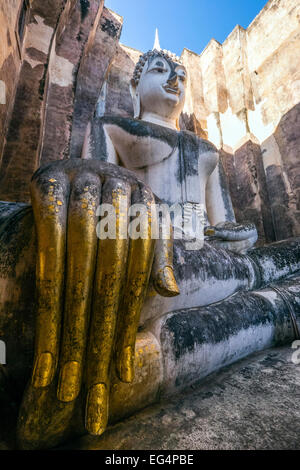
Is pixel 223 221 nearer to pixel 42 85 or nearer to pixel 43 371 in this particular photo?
pixel 43 371

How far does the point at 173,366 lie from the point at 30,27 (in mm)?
3163

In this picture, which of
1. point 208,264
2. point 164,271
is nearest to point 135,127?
point 208,264

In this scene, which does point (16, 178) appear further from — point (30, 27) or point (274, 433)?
point (274, 433)

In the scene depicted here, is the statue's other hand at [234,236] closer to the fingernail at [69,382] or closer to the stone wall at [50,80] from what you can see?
the fingernail at [69,382]

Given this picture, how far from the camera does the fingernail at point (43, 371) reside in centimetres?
50

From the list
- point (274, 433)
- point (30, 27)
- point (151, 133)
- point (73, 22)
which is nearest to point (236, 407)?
point (274, 433)

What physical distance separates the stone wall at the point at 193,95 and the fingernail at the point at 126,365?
6.25 feet

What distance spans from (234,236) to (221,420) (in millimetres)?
1038

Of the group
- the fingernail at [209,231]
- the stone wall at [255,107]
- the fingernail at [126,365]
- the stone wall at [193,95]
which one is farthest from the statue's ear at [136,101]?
the fingernail at [126,365]

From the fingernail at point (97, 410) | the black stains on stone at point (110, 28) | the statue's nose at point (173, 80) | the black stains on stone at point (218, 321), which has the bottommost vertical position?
the fingernail at point (97, 410)

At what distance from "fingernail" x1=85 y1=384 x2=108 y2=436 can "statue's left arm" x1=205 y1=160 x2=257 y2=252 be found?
1079 mm

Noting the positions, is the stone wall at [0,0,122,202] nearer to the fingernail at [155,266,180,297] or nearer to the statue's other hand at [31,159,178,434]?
the statue's other hand at [31,159,178,434]
